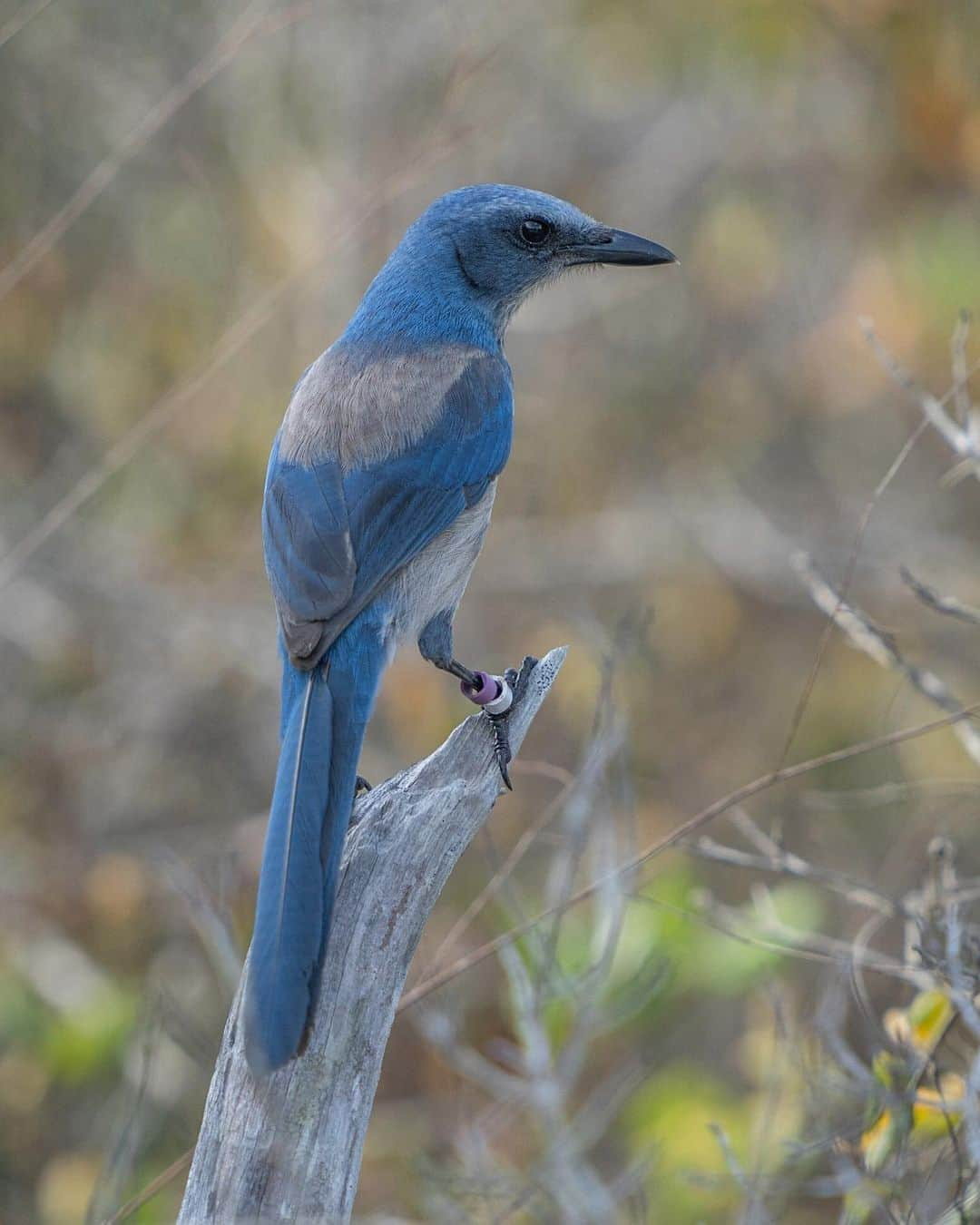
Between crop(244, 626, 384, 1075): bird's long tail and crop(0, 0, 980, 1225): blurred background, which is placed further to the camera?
crop(0, 0, 980, 1225): blurred background

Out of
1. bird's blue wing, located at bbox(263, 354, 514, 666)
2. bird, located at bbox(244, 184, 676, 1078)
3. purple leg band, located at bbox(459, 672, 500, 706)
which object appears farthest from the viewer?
purple leg band, located at bbox(459, 672, 500, 706)

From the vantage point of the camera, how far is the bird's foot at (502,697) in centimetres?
361

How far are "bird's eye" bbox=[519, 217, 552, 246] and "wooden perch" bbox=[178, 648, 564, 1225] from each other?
2.11 m

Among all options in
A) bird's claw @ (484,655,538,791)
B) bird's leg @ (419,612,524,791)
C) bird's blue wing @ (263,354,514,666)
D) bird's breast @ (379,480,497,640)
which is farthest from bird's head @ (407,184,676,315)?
bird's claw @ (484,655,538,791)

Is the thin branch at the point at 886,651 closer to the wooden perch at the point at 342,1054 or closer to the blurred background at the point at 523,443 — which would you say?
the wooden perch at the point at 342,1054

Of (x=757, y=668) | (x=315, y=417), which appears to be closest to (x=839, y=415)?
(x=757, y=668)

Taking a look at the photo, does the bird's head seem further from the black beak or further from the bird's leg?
the bird's leg

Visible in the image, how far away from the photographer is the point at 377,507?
12.6 ft

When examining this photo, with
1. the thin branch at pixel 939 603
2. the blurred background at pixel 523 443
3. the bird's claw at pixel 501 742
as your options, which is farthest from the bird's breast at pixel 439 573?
the blurred background at pixel 523 443

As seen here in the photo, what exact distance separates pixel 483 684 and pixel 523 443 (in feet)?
13.5

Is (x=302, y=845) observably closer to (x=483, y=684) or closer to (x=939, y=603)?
(x=483, y=684)

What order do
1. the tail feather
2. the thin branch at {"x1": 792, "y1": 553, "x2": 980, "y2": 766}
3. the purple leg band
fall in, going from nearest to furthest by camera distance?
the tail feather → the thin branch at {"x1": 792, "y1": 553, "x2": 980, "y2": 766} → the purple leg band

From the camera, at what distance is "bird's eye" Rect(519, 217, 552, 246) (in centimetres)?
474

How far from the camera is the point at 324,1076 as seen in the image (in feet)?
8.87
